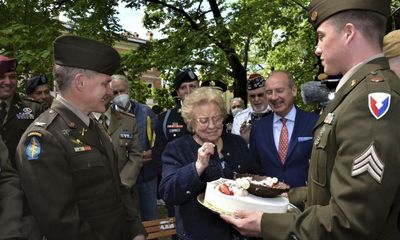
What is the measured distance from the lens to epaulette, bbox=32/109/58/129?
245 centimetres

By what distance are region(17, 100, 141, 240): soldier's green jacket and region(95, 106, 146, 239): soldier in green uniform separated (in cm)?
205

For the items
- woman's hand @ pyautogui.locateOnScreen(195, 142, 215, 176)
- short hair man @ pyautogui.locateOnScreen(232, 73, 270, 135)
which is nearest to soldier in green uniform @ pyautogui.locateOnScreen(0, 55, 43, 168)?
woman's hand @ pyautogui.locateOnScreen(195, 142, 215, 176)

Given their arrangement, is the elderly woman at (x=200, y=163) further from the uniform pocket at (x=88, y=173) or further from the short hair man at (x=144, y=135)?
the short hair man at (x=144, y=135)

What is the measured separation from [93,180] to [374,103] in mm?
1719

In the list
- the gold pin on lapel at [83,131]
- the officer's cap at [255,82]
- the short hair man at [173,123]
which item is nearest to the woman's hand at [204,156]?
the gold pin on lapel at [83,131]

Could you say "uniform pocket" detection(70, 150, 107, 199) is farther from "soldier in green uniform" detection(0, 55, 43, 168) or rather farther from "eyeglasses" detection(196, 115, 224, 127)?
"soldier in green uniform" detection(0, 55, 43, 168)

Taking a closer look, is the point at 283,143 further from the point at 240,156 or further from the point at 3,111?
the point at 3,111

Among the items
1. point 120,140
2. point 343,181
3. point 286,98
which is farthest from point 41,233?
point 286,98

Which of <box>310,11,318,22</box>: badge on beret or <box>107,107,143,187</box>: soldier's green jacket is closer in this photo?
<box>310,11,318,22</box>: badge on beret

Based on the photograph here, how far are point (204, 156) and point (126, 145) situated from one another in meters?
2.30

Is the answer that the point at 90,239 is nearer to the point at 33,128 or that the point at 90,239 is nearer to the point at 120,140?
the point at 33,128

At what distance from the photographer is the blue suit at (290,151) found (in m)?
3.86

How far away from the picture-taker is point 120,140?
4906 mm

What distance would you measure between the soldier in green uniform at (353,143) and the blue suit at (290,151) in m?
1.86
